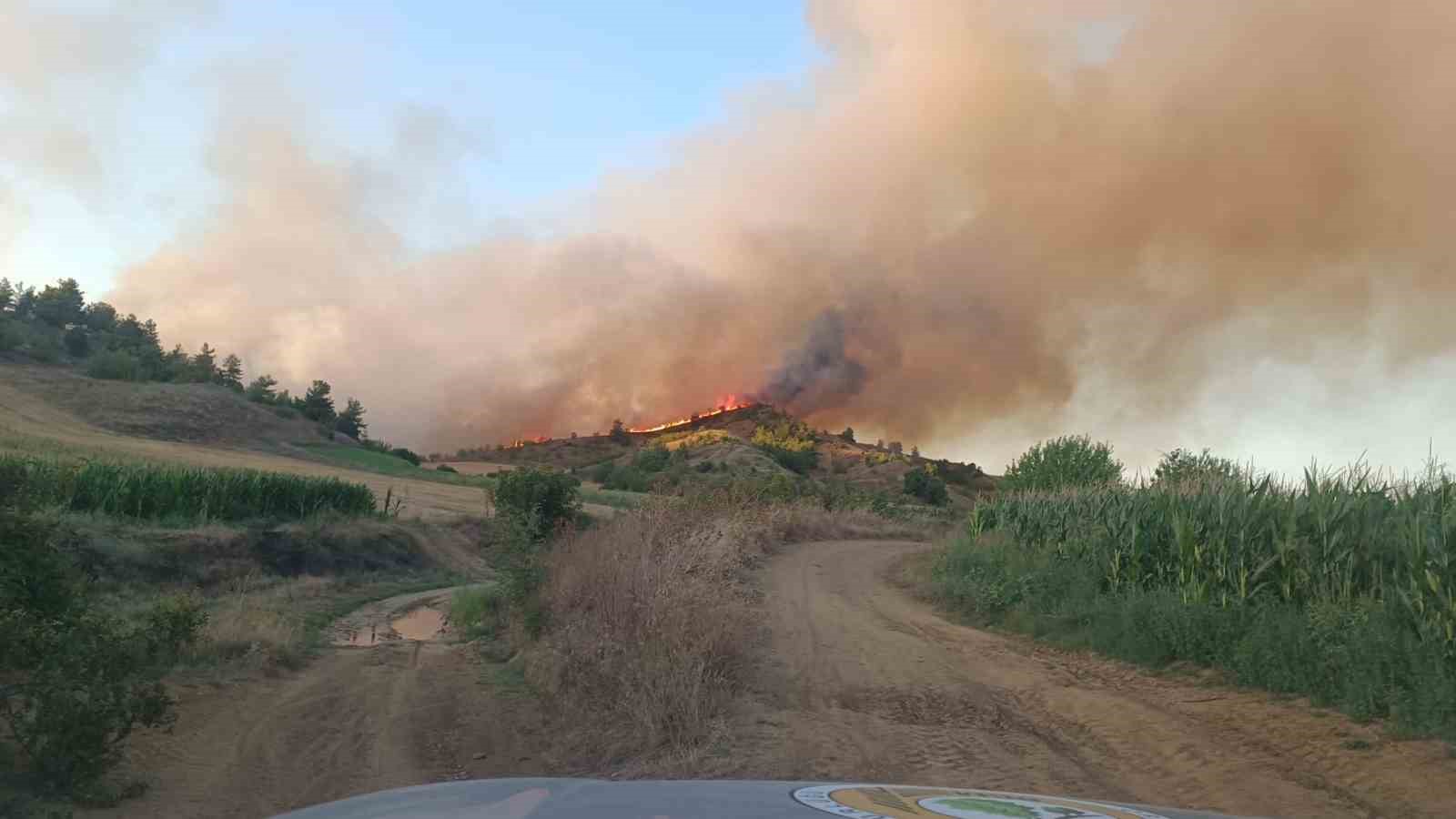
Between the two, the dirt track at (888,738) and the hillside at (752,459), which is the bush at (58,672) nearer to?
the dirt track at (888,738)

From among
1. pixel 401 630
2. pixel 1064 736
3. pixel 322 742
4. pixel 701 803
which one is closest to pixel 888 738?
pixel 1064 736

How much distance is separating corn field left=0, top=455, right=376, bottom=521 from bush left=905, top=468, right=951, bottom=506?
50.0 m

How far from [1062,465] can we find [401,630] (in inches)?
1055

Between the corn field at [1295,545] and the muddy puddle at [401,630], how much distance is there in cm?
1418

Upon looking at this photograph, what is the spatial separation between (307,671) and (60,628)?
5591 mm

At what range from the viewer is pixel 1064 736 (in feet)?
30.5

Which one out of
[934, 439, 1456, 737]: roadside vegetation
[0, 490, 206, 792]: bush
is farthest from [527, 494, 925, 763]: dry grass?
[934, 439, 1456, 737]: roadside vegetation

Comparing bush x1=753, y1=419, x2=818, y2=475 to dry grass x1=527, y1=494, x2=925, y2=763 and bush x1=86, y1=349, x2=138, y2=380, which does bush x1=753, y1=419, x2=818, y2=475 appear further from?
dry grass x1=527, y1=494, x2=925, y2=763

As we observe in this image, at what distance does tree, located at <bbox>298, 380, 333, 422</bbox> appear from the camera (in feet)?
320

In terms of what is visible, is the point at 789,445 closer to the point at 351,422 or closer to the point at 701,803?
the point at 351,422

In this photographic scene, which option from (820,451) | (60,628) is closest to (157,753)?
(60,628)

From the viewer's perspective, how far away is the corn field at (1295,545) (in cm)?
957

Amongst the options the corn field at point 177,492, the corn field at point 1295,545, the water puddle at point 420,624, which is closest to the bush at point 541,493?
the water puddle at point 420,624

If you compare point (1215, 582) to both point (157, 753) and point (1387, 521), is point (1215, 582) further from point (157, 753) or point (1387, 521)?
point (157, 753)
